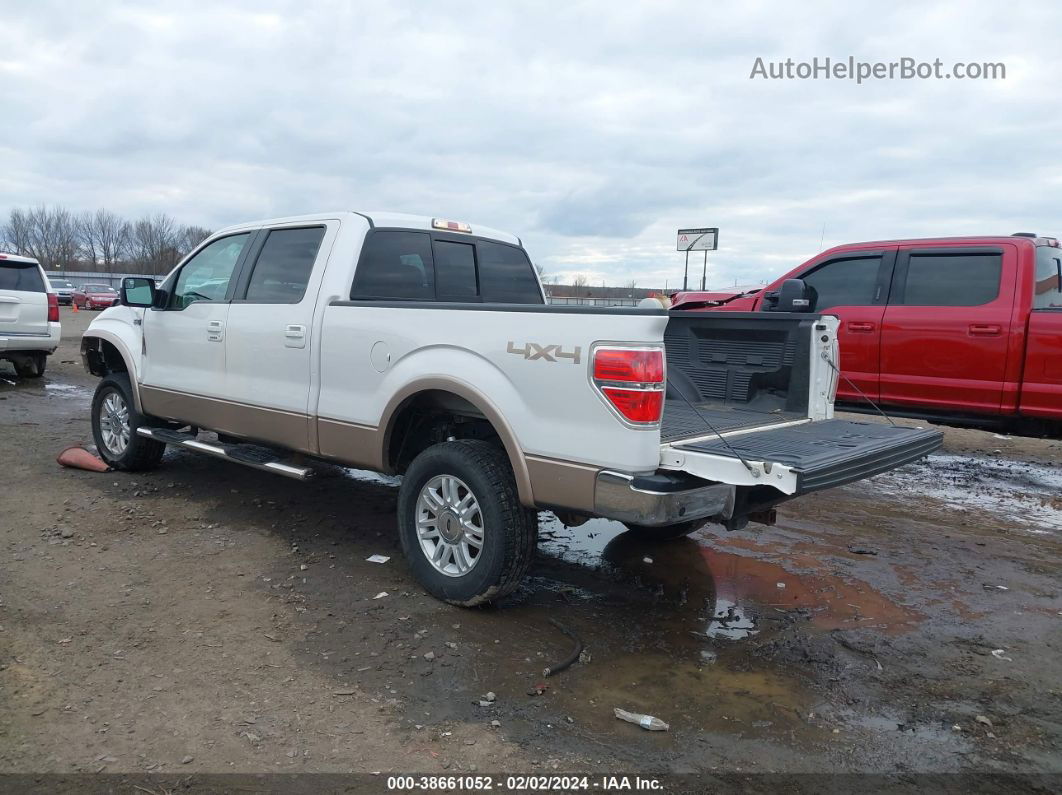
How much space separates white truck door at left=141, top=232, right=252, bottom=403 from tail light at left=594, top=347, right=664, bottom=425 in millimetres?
3263

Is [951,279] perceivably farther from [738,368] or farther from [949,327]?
[738,368]

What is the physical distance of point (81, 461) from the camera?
678cm

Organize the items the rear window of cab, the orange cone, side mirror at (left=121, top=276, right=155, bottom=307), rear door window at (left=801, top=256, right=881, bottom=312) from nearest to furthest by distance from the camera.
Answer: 1. the rear window of cab
2. side mirror at (left=121, top=276, right=155, bottom=307)
3. the orange cone
4. rear door window at (left=801, top=256, right=881, bottom=312)

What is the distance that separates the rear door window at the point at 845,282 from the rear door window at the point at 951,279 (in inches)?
11.9

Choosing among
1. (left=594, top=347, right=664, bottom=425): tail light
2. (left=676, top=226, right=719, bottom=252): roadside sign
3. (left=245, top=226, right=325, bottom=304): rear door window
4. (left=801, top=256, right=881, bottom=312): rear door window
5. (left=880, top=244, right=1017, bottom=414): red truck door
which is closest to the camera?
(left=594, top=347, right=664, bottom=425): tail light

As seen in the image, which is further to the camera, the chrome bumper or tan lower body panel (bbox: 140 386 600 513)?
tan lower body panel (bbox: 140 386 600 513)

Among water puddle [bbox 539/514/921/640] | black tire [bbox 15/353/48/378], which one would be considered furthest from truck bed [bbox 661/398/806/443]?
black tire [bbox 15/353/48/378]

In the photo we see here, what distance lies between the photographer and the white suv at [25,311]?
11.5m

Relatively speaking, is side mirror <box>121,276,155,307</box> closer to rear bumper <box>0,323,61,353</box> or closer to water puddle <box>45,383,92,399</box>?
water puddle <box>45,383,92,399</box>

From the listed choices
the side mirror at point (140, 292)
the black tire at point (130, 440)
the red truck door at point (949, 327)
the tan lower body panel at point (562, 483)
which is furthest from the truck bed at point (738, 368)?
the black tire at point (130, 440)

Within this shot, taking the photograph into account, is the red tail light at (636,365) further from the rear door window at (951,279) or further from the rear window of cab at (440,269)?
the rear door window at (951,279)

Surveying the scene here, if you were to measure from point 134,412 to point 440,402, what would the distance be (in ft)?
11.6

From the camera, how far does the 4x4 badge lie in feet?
11.3

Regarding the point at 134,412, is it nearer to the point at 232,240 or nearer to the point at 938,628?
the point at 232,240
